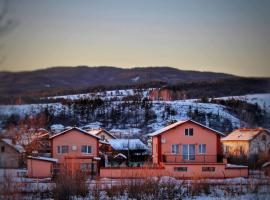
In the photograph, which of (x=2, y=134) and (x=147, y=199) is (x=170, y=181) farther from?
(x=2, y=134)

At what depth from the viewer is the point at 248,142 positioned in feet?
133

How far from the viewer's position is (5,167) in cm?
1303

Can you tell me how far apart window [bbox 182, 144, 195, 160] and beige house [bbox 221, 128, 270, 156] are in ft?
29.5

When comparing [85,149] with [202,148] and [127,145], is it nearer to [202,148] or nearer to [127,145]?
[202,148]

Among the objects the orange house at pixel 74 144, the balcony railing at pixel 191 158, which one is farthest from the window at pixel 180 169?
the orange house at pixel 74 144

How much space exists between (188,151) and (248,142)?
11.5 metres

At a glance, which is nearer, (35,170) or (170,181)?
(170,181)

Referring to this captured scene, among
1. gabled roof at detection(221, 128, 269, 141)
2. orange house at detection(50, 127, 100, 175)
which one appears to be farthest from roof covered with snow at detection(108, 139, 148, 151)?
orange house at detection(50, 127, 100, 175)

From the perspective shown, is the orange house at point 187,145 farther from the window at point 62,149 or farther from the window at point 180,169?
the window at point 62,149

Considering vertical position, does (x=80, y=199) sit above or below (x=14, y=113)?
below

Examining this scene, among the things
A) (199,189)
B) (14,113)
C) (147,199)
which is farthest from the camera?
(199,189)

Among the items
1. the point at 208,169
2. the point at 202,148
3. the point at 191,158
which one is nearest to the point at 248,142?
the point at 202,148

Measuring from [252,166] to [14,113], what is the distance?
22.3 metres

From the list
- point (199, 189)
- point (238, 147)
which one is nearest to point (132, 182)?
point (199, 189)
